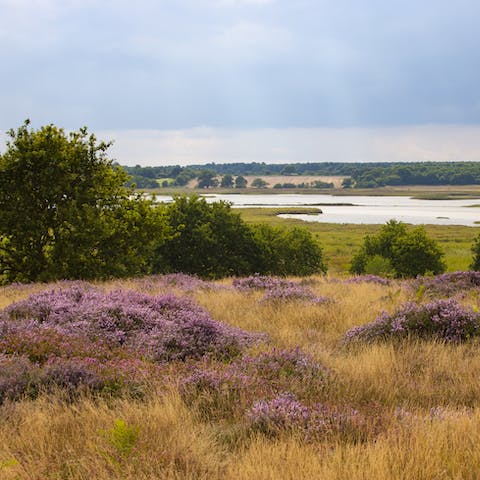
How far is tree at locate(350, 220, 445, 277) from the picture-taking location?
53750mm

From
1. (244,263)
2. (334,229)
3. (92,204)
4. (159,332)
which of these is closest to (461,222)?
(334,229)

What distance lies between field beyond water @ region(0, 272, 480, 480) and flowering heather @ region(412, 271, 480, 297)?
3.69 meters

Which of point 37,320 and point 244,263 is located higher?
point 37,320

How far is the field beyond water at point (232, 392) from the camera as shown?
14.0 ft

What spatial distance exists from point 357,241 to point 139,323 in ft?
267

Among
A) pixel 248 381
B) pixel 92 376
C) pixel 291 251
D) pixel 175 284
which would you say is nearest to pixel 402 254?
pixel 291 251

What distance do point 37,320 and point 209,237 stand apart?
34.0 m

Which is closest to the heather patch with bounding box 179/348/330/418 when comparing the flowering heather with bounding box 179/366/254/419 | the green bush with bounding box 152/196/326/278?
the flowering heather with bounding box 179/366/254/419

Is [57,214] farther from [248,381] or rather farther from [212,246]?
[212,246]

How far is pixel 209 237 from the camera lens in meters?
43.1

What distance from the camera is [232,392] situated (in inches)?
237

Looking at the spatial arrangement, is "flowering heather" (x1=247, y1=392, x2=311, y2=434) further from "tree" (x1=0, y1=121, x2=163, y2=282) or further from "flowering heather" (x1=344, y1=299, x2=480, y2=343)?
"tree" (x1=0, y1=121, x2=163, y2=282)

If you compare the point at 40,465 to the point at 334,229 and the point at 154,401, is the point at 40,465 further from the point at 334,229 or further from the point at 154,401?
the point at 334,229

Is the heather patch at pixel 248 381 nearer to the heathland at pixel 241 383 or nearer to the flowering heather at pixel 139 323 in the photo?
the heathland at pixel 241 383
